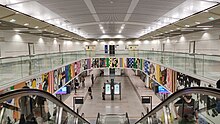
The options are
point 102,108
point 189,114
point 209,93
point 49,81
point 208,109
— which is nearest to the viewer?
point 209,93

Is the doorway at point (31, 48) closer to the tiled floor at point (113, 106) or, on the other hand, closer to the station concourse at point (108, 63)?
the station concourse at point (108, 63)

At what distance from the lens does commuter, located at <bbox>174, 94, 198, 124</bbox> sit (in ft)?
14.2

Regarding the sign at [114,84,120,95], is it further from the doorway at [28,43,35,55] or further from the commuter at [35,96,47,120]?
the commuter at [35,96,47,120]

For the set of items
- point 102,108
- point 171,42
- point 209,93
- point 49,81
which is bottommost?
point 102,108

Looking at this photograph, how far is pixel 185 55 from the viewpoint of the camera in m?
11.1

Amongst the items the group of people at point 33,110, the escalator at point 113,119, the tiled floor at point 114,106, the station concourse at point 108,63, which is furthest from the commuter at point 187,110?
the tiled floor at point 114,106

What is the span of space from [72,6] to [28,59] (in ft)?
11.8

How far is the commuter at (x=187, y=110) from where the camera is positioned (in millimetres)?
4316

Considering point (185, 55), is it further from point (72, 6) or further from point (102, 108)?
point (102, 108)

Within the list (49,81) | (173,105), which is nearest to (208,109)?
(173,105)

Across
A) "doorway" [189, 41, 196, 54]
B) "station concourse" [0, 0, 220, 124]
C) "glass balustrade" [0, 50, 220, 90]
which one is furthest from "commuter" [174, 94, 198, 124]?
"doorway" [189, 41, 196, 54]

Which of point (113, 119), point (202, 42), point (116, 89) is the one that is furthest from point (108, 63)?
point (113, 119)

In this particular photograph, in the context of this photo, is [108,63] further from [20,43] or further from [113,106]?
[20,43]

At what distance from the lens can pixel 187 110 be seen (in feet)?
14.9
